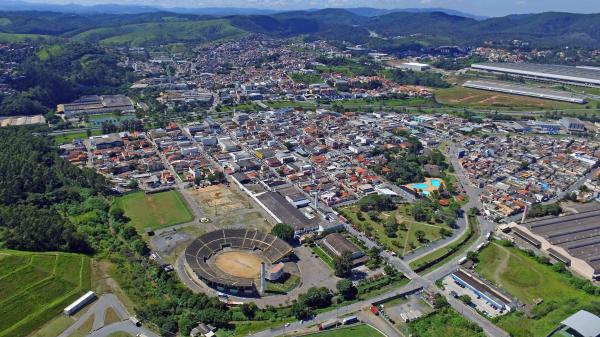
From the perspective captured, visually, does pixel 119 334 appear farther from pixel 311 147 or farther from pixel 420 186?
pixel 311 147

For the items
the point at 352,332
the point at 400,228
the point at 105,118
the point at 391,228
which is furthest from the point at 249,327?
→ the point at 105,118

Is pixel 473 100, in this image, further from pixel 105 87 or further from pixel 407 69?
pixel 105 87

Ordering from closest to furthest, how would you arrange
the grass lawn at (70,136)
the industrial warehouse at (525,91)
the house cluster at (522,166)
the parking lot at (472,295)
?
1. the parking lot at (472,295)
2. the house cluster at (522,166)
3. the grass lawn at (70,136)
4. the industrial warehouse at (525,91)

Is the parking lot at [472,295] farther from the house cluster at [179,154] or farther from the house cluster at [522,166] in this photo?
the house cluster at [179,154]

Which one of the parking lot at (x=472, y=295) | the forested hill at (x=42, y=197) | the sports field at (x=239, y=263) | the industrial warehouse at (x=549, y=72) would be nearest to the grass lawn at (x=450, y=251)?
the parking lot at (x=472, y=295)

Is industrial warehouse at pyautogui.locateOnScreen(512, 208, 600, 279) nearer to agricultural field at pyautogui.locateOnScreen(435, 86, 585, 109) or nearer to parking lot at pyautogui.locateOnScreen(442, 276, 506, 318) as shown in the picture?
parking lot at pyautogui.locateOnScreen(442, 276, 506, 318)

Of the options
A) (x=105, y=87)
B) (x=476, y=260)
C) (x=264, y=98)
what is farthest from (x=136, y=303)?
(x=105, y=87)

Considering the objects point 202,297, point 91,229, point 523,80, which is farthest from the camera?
point 523,80
